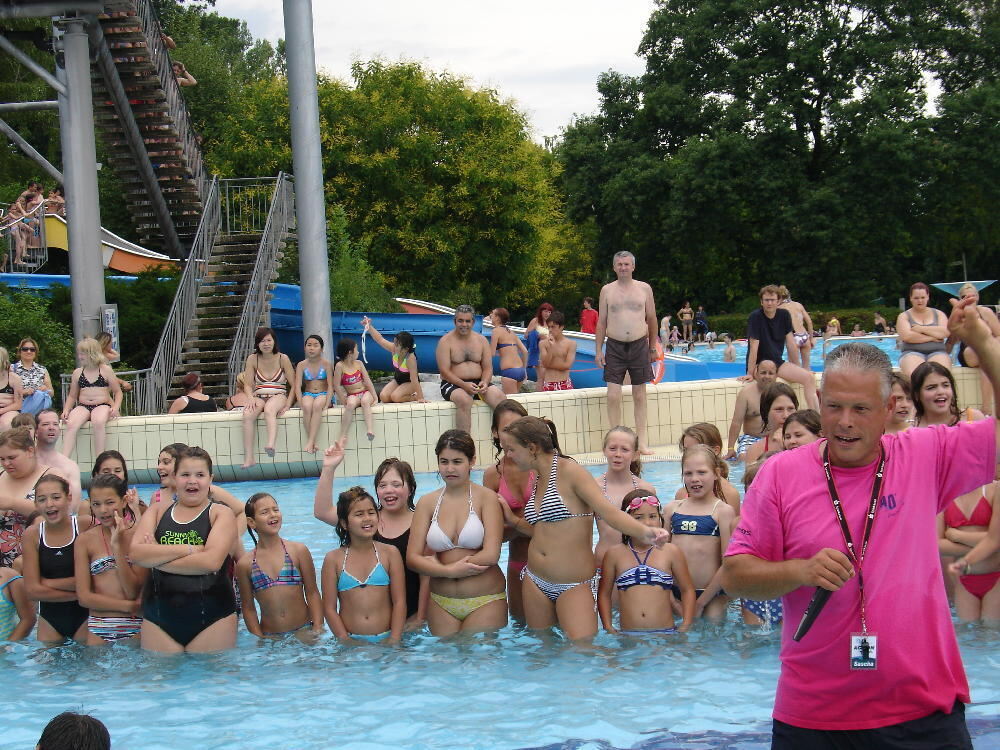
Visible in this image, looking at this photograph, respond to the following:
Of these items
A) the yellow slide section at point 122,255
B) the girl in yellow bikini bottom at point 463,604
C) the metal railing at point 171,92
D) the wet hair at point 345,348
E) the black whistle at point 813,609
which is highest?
the metal railing at point 171,92

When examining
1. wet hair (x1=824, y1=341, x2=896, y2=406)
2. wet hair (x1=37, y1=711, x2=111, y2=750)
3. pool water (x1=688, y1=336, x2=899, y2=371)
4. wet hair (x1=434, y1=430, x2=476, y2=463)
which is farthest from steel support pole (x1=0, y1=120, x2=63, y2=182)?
wet hair (x1=824, y1=341, x2=896, y2=406)

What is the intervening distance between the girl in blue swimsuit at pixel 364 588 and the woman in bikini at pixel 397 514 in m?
0.11

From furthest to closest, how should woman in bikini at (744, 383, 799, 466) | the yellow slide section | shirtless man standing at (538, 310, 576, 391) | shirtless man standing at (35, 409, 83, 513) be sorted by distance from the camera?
1. the yellow slide section
2. shirtless man standing at (538, 310, 576, 391)
3. shirtless man standing at (35, 409, 83, 513)
4. woman in bikini at (744, 383, 799, 466)

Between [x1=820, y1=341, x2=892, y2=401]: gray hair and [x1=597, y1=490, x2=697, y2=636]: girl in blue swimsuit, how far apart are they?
3.37 m

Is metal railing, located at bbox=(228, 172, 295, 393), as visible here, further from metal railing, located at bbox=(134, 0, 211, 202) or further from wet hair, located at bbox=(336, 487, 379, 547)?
wet hair, located at bbox=(336, 487, 379, 547)

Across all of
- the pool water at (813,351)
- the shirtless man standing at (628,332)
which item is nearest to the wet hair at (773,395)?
the shirtless man standing at (628,332)

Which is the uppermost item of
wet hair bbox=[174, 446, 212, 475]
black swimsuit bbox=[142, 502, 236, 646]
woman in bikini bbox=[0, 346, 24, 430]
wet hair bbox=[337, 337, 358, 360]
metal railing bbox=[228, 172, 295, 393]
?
metal railing bbox=[228, 172, 295, 393]

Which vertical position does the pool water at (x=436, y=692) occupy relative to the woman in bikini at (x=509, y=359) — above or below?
below

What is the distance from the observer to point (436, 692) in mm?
5629

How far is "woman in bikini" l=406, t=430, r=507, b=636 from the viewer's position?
6023mm

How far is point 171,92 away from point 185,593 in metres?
15.9

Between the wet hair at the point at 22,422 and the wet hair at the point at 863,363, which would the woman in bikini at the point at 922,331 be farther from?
the wet hair at the point at 863,363

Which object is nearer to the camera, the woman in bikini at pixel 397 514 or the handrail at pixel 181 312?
the woman in bikini at pixel 397 514

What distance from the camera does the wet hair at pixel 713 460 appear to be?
6.17 m
